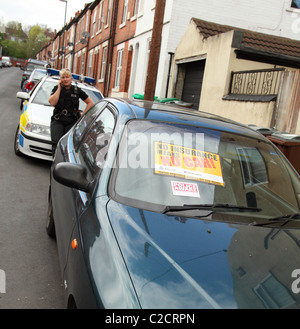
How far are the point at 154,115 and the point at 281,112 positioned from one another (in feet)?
18.1

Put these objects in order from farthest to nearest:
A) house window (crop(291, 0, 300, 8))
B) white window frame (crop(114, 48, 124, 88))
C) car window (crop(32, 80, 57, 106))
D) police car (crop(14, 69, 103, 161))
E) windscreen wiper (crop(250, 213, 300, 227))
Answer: white window frame (crop(114, 48, 124, 88))
house window (crop(291, 0, 300, 8))
car window (crop(32, 80, 57, 106))
police car (crop(14, 69, 103, 161))
windscreen wiper (crop(250, 213, 300, 227))

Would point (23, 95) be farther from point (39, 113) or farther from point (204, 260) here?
point (204, 260)

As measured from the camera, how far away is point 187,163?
8.71 ft

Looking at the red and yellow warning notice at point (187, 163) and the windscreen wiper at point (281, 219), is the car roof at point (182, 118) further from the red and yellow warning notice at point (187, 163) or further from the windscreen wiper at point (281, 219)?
the windscreen wiper at point (281, 219)

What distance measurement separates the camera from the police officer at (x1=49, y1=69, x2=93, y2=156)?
605cm

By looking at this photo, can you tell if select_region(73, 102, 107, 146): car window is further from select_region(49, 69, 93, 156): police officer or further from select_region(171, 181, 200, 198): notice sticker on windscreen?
select_region(49, 69, 93, 156): police officer

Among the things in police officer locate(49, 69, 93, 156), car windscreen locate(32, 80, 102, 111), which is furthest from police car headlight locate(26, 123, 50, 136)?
car windscreen locate(32, 80, 102, 111)

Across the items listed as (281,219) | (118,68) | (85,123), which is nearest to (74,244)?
(281,219)

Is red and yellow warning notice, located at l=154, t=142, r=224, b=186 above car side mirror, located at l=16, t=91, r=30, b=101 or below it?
above

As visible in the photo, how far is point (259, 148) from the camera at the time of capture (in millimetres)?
3092

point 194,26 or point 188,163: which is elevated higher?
point 194,26

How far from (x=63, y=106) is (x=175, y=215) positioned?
435cm

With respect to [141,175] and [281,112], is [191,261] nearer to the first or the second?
[141,175]
